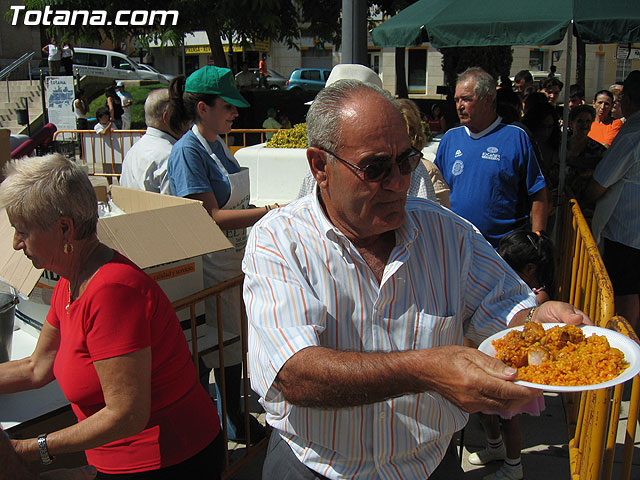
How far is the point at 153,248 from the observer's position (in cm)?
273

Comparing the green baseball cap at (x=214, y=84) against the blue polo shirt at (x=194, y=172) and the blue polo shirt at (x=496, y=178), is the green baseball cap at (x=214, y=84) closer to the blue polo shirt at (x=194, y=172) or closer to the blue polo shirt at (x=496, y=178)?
the blue polo shirt at (x=194, y=172)

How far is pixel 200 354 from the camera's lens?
3.18m

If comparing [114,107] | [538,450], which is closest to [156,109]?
[538,450]

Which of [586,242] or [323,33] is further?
[323,33]

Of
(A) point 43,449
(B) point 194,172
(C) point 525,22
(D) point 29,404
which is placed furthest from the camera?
(C) point 525,22

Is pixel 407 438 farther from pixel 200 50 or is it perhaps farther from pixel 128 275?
pixel 200 50

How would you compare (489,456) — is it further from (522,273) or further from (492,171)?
(492,171)

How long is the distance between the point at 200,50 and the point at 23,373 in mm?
43963

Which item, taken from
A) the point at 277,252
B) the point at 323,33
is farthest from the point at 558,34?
the point at 323,33

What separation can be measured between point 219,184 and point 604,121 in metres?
6.37

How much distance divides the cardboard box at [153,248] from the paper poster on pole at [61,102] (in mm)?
13199

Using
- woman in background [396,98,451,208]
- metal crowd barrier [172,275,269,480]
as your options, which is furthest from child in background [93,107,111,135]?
metal crowd barrier [172,275,269,480]

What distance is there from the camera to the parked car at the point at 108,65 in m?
26.8

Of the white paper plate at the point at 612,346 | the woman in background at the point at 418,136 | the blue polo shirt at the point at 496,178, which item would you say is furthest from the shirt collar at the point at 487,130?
the white paper plate at the point at 612,346
